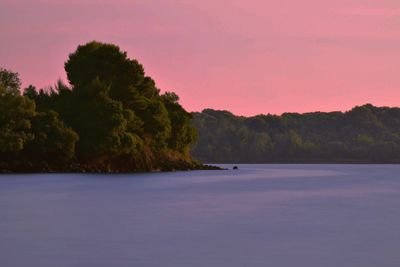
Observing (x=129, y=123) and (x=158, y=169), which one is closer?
(x=129, y=123)

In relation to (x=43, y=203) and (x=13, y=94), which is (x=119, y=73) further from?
(x=43, y=203)

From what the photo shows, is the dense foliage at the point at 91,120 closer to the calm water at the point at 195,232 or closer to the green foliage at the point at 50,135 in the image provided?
the green foliage at the point at 50,135

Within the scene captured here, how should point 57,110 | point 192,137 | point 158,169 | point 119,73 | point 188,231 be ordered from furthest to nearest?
point 192,137
point 158,169
point 119,73
point 57,110
point 188,231

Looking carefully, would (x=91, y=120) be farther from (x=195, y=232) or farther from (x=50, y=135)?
(x=195, y=232)

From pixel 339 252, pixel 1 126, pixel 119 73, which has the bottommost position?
pixel 339 252

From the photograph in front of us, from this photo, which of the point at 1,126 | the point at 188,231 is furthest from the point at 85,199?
the point at 1,126

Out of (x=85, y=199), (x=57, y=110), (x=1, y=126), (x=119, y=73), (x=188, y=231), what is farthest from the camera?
(x=119, y=73)

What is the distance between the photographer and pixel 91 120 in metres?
125

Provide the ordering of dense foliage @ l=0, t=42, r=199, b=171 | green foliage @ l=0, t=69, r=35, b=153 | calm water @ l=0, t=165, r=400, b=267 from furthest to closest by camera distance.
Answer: dense foliage @ l=0, t=42, r=199, b=171, green foliage @ l=0, t=69, r=35, b=153, calm water @ l=0, t=165, r=400, b=267

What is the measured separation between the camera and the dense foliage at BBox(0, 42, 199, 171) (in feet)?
380

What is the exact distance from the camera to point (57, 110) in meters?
129

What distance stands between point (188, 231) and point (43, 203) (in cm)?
2287

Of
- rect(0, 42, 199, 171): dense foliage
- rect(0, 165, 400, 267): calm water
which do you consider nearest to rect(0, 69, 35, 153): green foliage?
rect(0, 42, 199, 171): dense foliage

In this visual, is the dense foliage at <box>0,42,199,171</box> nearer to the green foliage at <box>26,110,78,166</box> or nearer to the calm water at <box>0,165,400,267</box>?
the green foliage at <box>26,110,78,166</box>
